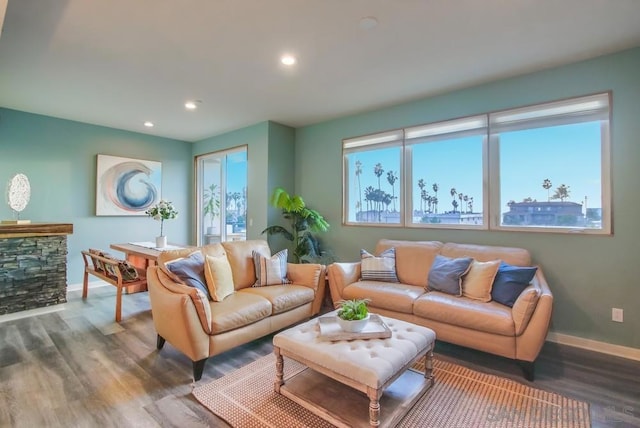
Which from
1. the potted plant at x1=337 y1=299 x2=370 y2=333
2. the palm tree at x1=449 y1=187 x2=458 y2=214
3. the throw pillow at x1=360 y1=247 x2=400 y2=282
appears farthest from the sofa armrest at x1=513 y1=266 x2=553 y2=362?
the palm tree at x1=449 y1=187 x2=458 y2=214

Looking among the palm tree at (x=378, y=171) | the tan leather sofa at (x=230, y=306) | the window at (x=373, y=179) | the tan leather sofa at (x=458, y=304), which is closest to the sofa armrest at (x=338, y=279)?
the tan leather sofa at (x=458, y=304)

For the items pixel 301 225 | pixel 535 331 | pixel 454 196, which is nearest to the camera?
pixel 535 331

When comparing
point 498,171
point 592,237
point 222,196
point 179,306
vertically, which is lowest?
point 179,306

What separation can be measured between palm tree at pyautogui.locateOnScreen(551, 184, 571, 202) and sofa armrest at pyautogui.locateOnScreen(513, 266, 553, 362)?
1.25 meters

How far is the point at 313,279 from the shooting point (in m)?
3.43

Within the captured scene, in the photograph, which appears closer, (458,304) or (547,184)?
(458,304)

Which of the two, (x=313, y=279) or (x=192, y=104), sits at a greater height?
(x=192, y=104)

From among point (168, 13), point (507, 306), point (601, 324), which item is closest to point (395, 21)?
Answer: point (168, 13)

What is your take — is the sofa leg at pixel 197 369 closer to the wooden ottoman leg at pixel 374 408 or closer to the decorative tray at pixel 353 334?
the decorative tray at pixel 353 334

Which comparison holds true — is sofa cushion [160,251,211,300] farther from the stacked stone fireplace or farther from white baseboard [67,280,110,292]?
white baseboard [67,280,110,292]

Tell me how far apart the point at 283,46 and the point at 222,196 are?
3896 mm

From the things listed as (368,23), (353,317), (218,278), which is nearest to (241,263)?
(218,278)

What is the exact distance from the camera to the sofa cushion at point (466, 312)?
242 cm

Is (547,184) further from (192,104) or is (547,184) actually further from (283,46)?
(192,104)
